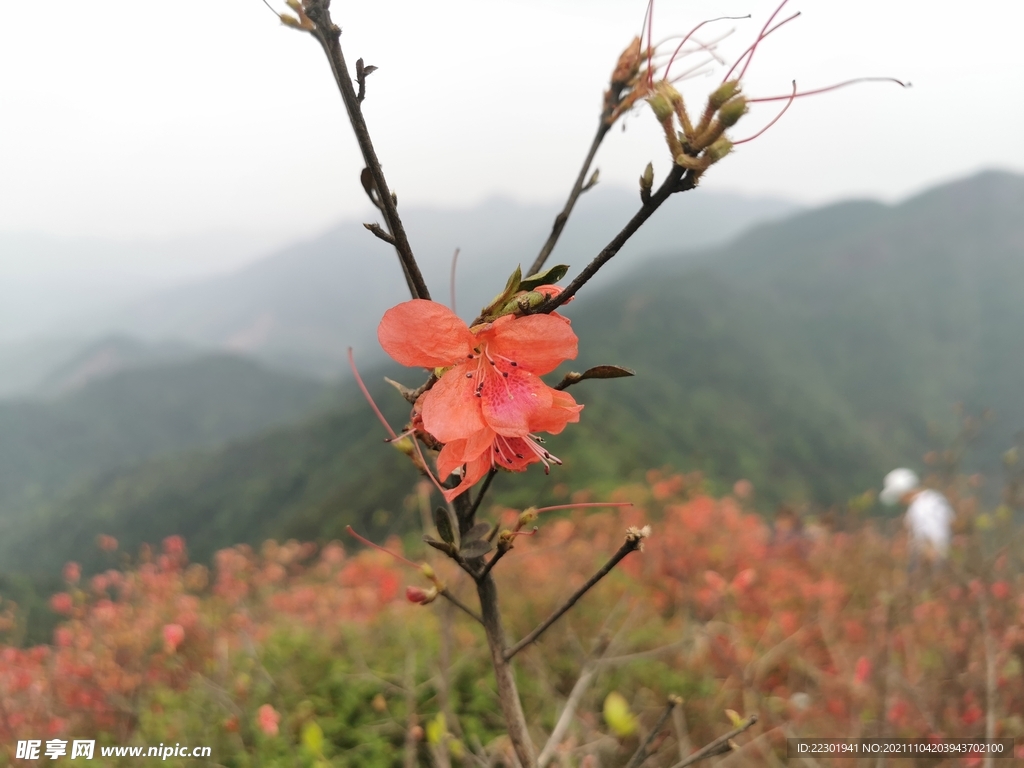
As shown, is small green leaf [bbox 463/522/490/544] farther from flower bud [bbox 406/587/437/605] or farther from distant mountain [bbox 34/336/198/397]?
distant mountain [bbox 34/336/198/397]

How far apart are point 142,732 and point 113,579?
2.66 meters

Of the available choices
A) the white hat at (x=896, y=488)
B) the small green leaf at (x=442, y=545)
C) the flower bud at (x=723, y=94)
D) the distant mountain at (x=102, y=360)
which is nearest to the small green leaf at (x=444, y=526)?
the small green leaf at (x=442, y=545)

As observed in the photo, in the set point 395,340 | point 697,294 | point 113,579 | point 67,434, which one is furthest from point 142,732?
point 67,434

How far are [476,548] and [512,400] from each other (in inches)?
9.4

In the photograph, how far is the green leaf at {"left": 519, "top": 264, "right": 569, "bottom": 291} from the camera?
2.34 ft

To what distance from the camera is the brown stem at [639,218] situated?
0.67m

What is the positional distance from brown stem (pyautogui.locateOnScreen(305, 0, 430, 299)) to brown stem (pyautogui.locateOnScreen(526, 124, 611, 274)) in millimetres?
288

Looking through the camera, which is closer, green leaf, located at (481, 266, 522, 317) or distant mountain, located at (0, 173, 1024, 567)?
green leaf, located at (481, 266, 522, 317)

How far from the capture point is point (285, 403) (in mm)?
66062

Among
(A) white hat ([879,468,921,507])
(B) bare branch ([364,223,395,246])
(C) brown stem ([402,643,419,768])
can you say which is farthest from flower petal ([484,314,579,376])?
(A) white hat ([879,468,921,507])

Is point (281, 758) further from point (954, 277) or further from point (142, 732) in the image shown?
point (954, 277)

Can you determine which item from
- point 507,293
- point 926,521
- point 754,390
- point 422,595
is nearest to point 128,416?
point 754,390

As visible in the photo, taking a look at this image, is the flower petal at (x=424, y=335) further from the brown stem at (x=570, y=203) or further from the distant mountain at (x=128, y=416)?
the distant mountain at (x=128, y=416)

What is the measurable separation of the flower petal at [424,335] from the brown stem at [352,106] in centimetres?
10
